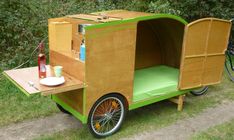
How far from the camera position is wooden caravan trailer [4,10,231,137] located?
146 inches

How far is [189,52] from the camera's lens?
4723 mm

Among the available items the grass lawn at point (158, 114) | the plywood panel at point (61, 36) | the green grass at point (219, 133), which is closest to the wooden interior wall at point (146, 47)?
the grass lawn at point (158, 114)

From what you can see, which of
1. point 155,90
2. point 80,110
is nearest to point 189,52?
point 155,90

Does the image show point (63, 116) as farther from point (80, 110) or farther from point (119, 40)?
point (119, 40)

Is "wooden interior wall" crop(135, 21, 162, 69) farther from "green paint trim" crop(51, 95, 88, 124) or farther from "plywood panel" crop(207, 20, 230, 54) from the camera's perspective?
"green paint trim" crop(51, 95, 88, 124)

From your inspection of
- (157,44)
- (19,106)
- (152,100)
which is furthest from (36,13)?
(152,100)

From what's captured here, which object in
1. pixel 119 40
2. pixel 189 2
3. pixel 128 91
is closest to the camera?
pixel 119 40

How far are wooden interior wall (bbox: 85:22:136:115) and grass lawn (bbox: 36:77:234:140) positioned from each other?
583 millimetres

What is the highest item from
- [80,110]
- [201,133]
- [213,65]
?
[213,65]

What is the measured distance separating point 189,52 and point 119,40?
1387 millimetres

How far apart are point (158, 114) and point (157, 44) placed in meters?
1.42

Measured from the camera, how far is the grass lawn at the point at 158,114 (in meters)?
4.25

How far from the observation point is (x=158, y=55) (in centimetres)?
586

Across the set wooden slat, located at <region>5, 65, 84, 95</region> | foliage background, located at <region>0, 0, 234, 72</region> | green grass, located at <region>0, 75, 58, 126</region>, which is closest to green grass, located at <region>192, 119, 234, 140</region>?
wooden slat, located at <region>5, 65, 84, 95</region>
